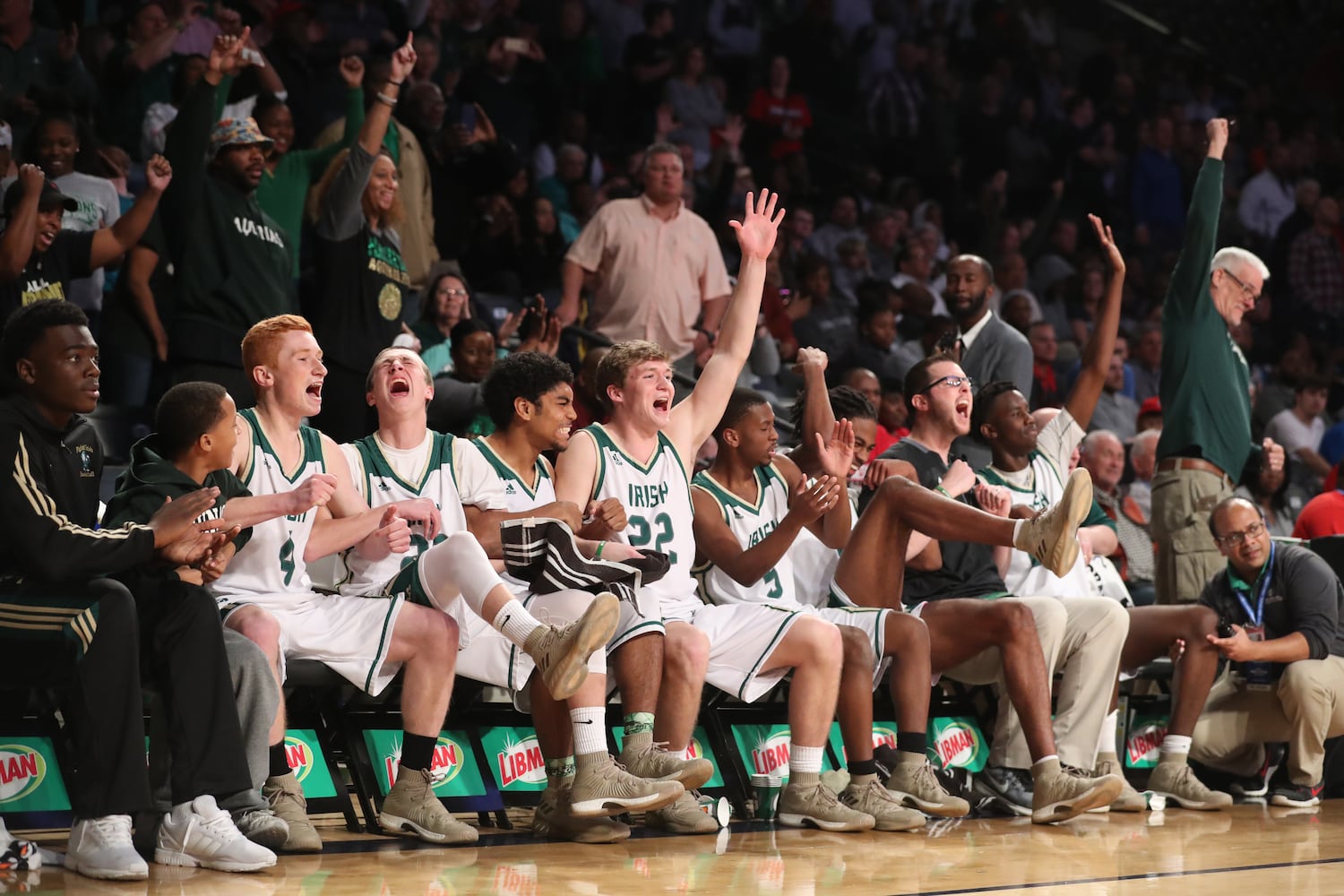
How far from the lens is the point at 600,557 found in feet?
17.7

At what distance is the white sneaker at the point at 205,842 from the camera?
176 inches

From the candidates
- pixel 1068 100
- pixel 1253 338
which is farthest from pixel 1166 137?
pixel 1253 338

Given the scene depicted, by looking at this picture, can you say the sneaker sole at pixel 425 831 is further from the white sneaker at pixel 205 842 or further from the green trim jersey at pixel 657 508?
the green trim jersey at pixel 657 508

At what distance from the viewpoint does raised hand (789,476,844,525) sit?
18.8 ft

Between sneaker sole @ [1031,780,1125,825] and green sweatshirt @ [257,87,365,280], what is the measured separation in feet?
13.6

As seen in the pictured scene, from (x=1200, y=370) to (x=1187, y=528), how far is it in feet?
2.39

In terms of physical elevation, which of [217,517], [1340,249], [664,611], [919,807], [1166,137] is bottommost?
[919,807]

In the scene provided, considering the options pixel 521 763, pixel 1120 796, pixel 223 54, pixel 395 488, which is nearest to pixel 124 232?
pixel 223 54

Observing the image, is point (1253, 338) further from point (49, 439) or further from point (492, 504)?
point (49, 439)

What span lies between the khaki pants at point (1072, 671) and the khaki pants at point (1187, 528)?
3.70 feet

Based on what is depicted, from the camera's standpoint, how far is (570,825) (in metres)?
5.15

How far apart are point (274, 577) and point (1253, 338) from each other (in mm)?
10950

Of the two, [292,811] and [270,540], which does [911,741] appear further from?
[270,540]

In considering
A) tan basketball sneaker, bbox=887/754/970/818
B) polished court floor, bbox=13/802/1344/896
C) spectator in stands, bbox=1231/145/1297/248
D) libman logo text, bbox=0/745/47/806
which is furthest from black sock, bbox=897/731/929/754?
spectator in stands, bbox=1231/145/1297/248
